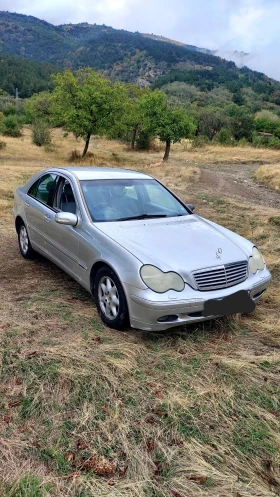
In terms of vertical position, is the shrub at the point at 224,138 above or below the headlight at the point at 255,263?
below

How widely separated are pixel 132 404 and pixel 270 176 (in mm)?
15134

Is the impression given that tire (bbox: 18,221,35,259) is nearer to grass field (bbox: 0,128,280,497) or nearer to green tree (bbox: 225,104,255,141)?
grass field (bbox: 0,128,280,497)

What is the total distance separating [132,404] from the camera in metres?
2.69

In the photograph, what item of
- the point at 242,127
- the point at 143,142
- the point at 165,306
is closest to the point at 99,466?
the point at 165,306

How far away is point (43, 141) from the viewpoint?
2681 cm

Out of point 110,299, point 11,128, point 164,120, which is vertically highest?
point 164,120

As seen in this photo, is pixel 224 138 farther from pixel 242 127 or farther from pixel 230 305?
pixel 230 305

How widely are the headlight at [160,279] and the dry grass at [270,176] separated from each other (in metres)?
12.5

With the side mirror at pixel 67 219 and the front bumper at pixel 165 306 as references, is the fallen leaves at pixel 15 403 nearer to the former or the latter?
the front bumper at pixel 165 306

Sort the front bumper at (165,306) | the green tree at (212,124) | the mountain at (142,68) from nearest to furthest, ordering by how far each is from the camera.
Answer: the front bumper at (165,306) → the green tree at (212,124) → the mountain at (142,68)

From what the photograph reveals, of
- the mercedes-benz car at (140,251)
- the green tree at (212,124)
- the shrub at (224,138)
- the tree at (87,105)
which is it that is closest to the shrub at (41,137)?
the tree at (87,105)

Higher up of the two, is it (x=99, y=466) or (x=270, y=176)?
(x=99, y=466)

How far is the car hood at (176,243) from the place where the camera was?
3.47 meters

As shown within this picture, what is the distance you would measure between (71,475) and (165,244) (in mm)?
2087
